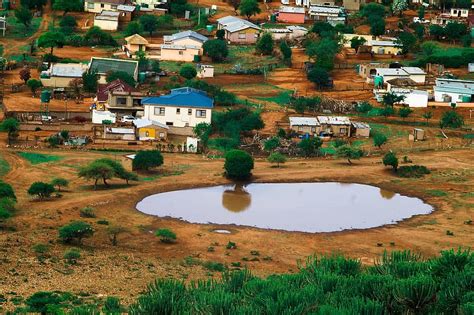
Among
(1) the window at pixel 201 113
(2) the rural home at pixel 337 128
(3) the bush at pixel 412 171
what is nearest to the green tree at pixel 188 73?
(1) the window at pixel 201 113

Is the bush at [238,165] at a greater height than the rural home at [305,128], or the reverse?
the rural home at [305,128]

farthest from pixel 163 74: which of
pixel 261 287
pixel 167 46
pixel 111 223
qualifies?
pixel 261 287

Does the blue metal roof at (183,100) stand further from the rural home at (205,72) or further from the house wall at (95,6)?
the house wall at (95,6)

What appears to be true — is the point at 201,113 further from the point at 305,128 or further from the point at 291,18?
the point at 291,18

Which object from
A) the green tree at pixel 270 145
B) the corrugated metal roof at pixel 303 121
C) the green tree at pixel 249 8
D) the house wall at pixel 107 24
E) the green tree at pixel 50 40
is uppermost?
the green tree at pixel 249 8

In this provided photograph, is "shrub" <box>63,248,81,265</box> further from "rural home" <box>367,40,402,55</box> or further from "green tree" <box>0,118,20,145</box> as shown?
"rural home" <box>367,40,402,55</box>

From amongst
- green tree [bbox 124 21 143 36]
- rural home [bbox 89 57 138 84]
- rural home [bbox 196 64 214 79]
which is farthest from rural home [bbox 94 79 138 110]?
green tree [bbox 124 21 143 36]
